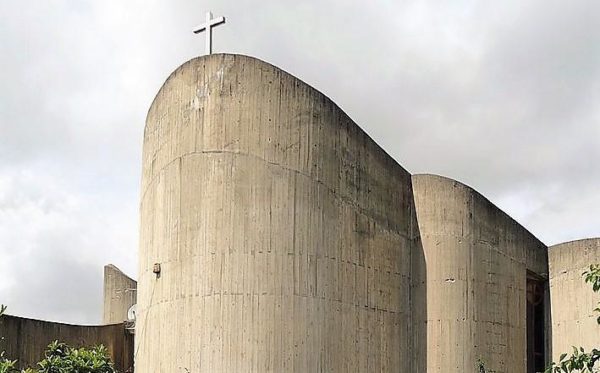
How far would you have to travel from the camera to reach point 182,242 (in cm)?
2127

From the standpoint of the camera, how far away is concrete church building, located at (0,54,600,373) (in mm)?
20750

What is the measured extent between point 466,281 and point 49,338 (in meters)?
12.9

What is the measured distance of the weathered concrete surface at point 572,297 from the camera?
26797mm

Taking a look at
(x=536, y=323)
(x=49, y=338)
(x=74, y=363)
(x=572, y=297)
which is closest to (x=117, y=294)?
(x=49, y=338)

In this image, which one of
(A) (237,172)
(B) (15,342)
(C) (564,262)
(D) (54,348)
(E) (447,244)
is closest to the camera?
(A) (237,172)

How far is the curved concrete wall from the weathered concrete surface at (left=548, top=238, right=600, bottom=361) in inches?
264

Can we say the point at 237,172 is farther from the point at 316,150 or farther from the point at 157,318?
the point at 157,318

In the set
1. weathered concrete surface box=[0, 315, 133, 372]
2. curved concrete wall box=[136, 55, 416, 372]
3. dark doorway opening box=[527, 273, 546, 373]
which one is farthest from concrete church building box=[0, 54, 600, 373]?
weathered concrete surface box=[0, 315, 133, 372]

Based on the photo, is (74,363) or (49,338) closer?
(74,363)

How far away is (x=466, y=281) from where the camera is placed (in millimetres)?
25031

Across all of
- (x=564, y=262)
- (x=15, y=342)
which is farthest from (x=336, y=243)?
(x=15, y=342)

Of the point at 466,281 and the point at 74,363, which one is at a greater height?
the point at 466,281

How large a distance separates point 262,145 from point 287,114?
899 mm

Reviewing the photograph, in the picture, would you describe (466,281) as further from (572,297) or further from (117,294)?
(117,294)
